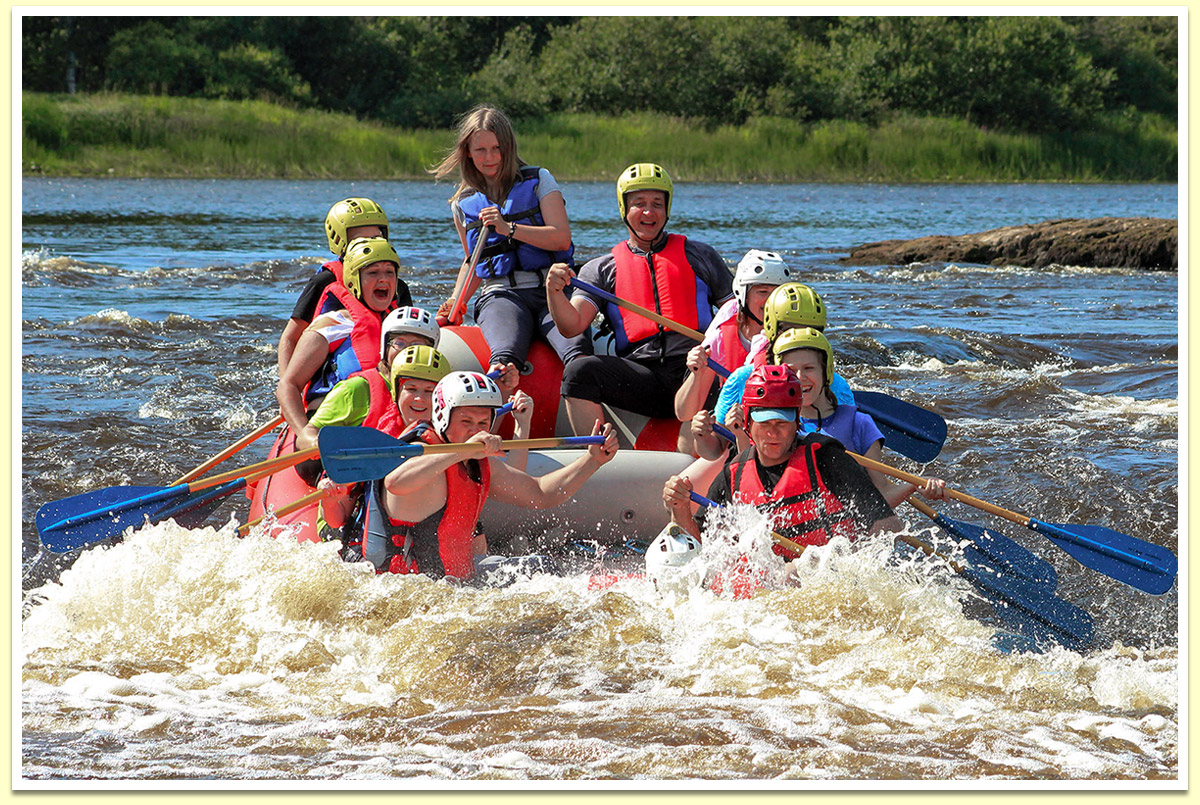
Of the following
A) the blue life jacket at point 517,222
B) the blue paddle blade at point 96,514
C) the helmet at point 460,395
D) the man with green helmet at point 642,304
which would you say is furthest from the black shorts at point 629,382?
the blue paddle blade at point 96,514

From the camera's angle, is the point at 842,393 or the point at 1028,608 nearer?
the point at 1028,608

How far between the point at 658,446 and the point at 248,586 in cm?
195

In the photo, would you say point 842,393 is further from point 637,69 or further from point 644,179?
point 637,69

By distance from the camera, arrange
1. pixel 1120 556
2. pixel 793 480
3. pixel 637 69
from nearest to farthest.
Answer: pixel 793 480 < pixel 1120 556 < pixel 637 69

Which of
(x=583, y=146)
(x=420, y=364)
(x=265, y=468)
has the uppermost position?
(x=583, y=146)

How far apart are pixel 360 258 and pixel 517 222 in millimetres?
912

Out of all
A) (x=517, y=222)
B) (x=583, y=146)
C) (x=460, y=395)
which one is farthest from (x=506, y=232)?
(x=583, y=146)

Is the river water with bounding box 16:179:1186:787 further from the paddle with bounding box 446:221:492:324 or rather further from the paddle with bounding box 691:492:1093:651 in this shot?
the paddle with bounding box 446:221:492:324

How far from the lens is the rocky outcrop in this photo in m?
18.6

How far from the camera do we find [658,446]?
618 centimetres

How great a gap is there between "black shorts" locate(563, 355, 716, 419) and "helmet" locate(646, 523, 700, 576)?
43.7 inches

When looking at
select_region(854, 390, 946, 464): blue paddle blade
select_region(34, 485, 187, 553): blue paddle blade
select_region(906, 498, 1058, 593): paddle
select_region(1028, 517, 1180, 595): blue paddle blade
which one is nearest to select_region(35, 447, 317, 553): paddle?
select_region(34, 485, 187, 553): blue paddle blade

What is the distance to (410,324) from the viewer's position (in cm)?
536
